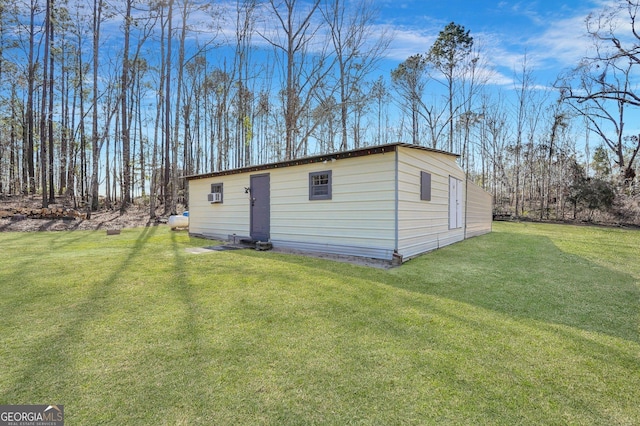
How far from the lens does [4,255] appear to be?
5.60m

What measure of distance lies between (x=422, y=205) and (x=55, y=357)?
607 cm

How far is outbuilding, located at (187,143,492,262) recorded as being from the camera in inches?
215

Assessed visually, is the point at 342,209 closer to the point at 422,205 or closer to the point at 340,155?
the point at 340,155

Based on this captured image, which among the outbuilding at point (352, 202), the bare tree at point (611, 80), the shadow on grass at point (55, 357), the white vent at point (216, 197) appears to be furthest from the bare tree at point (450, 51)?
the shadow on grass at point (55, 357)

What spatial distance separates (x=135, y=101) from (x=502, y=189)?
2633 centimetres

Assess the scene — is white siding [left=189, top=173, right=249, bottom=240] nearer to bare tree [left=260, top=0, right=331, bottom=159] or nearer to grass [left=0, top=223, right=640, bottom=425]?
grass [left=0, top=223, right=640, bottom=425]

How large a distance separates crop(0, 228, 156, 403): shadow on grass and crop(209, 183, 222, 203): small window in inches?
220

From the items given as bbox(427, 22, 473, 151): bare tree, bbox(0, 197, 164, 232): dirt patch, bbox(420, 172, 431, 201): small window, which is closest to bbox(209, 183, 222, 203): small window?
bbox(0, 197, 164, 232): dirt patch

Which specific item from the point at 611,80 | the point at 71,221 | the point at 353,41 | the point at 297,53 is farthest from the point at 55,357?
the point at 611,80

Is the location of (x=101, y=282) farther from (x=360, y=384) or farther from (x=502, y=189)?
(x=502, y=189)

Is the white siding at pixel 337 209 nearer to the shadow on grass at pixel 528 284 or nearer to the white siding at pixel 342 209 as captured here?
the white siding at pixel 342 209

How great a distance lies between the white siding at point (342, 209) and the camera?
5.43 metres

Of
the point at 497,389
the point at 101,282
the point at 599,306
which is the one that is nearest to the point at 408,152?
the point at 599,306

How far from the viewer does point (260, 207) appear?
7703 millimetres
